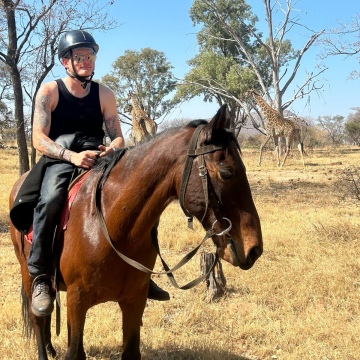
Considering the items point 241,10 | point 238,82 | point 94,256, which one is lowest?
point 94,256

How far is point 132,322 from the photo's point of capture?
10.1 feet

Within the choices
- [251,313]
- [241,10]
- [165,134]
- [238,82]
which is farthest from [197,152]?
[241,10]

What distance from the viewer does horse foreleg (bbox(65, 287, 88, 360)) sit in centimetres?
274

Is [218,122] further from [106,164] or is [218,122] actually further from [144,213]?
[106,164]

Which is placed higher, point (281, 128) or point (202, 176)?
point (281, 128)

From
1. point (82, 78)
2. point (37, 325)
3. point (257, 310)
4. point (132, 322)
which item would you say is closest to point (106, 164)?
point (82, 78)

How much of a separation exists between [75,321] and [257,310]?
261cm

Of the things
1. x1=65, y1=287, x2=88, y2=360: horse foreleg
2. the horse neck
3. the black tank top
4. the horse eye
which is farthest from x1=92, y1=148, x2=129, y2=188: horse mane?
the horse eye

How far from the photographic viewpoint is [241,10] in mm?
30453

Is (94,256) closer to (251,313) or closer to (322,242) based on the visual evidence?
(251,313)

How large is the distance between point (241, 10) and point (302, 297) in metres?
29.2

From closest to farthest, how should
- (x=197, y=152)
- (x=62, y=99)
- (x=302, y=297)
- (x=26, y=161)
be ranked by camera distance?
(x=197, y=152), (x=62, y=99), (x=302, y=297), (x=26, y=161)

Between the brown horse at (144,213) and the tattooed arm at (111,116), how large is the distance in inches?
19.8

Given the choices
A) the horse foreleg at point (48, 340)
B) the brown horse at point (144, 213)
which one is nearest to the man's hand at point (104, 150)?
the brown horse at point (144, 213)
